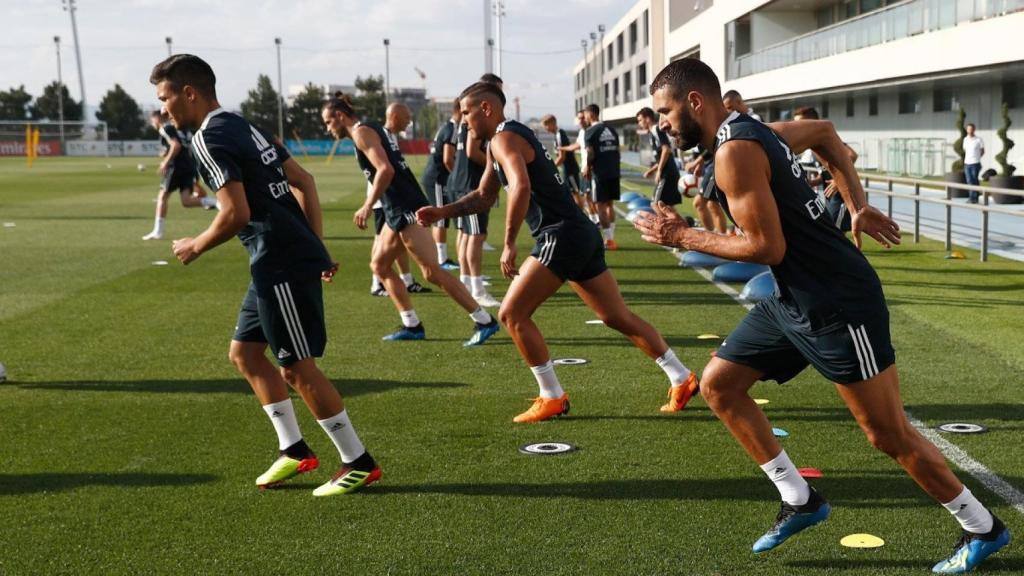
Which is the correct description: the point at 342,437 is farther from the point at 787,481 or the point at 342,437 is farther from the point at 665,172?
the point at 665,172

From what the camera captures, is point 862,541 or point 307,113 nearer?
point 862,541

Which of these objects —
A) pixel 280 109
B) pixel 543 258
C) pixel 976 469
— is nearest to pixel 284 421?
pixel 543 258

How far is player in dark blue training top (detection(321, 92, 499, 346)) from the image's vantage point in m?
9.01

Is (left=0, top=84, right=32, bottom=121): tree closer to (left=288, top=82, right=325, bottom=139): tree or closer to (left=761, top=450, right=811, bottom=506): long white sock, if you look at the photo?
(left=288, top=82, right=325, bottom=139): tree

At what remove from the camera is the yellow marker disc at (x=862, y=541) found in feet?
14.2

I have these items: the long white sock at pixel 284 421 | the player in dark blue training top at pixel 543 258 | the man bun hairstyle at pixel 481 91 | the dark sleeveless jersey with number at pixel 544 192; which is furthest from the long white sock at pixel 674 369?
the long white sock at pixel 284 421

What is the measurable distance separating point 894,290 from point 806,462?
674 cm

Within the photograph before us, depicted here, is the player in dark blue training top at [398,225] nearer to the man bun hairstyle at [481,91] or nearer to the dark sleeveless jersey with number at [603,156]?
the man bun hairstyle at [481,91]

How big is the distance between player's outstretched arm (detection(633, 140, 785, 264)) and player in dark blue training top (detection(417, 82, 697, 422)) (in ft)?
8.63

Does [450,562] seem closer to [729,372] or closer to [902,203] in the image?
[729,372]

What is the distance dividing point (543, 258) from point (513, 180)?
A: 505 millimetres

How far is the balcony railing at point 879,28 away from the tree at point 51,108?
8788 centimetres

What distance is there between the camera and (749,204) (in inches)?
148

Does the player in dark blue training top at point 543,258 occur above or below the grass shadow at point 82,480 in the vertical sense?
above
